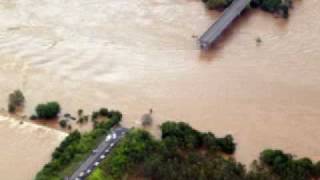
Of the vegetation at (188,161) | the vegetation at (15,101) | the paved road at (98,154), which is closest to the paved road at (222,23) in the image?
the vegetation at (188,161)

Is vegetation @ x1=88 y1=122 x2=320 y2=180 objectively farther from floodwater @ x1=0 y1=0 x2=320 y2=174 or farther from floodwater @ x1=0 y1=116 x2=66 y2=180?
floodwater @ x1=0 y1=116 x2=66 y2=180

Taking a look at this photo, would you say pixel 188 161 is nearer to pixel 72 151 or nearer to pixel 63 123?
pixel 72 151

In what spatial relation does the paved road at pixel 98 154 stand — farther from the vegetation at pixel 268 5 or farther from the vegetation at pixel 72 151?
the vegetation at pixel 268 5

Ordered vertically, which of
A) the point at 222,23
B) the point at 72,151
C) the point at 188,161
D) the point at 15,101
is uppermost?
the point at 222,23

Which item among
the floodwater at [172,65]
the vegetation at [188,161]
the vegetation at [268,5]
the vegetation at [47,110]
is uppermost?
the vegetation at [268,5]

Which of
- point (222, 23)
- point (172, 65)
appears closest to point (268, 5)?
point (222, 23)

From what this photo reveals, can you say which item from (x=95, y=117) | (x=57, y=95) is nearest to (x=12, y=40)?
(x=57, y=95)
